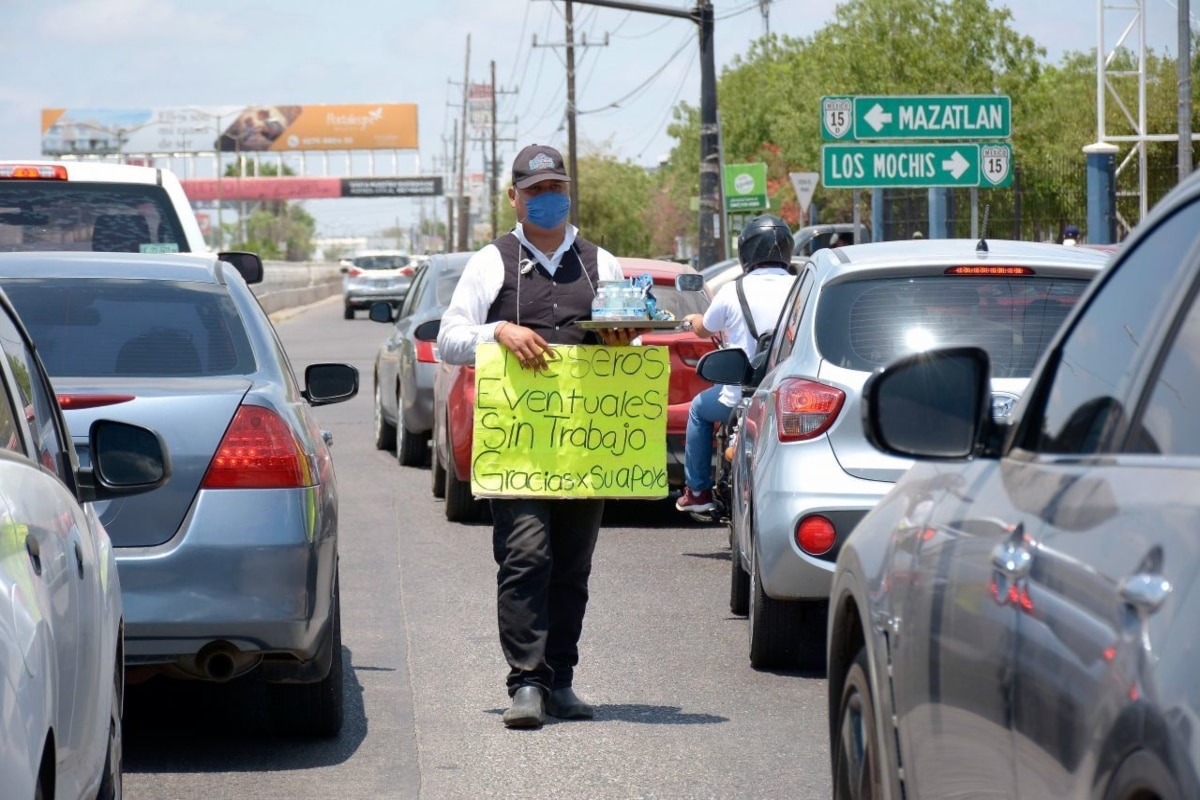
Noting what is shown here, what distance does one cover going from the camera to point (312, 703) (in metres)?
6.22

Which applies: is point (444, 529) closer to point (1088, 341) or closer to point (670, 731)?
point (670, 731)

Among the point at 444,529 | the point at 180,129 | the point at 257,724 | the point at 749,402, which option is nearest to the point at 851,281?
the point at 749,402

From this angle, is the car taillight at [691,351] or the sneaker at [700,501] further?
the car taillight at [691,351]

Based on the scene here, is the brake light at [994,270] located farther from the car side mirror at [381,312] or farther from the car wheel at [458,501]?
the car side mirror at [381,312]

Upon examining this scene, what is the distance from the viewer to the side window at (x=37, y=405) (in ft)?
13.5

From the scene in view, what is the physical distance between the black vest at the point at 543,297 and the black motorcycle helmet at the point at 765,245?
3.33 m

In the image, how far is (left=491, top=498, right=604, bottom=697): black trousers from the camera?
642 cm

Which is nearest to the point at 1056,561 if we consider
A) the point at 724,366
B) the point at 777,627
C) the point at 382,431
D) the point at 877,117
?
the point at 777,627

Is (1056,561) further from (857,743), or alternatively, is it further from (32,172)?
(32,172)

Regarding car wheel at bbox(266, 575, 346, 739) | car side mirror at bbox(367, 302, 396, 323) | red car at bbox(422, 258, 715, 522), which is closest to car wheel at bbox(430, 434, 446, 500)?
red car at bbox(422, 258, 715, 522)

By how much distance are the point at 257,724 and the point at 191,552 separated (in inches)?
40.8

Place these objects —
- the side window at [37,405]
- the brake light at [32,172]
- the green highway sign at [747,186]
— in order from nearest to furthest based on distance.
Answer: the side window at [37,405]
the brake light at [32,172]
the green highway sign at [747,186]

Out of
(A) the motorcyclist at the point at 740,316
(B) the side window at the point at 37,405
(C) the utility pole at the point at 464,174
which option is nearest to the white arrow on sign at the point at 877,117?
(A) the motorcyclist at the point at 740,316

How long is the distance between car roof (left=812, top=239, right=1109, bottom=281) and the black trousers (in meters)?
1.40
